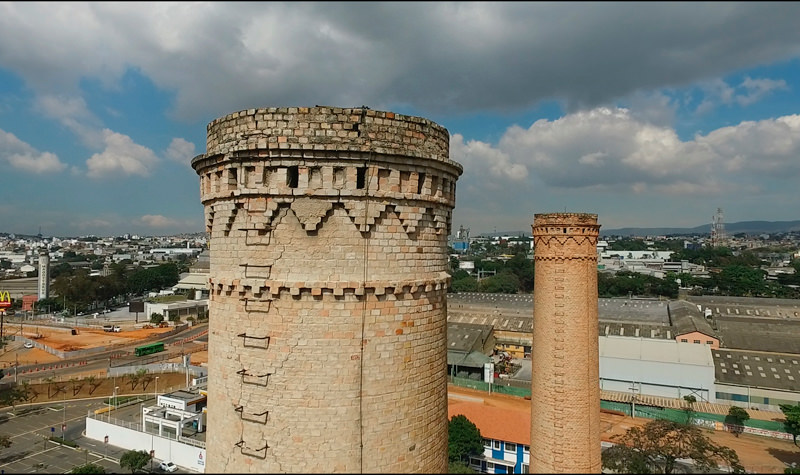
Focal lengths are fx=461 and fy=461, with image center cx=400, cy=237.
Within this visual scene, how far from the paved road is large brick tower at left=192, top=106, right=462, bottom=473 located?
97.5ft

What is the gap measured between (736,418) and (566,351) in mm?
25646

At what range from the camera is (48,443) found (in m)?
34.7

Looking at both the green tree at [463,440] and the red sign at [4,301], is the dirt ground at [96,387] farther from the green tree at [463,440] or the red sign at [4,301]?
the green tree at [463,440]

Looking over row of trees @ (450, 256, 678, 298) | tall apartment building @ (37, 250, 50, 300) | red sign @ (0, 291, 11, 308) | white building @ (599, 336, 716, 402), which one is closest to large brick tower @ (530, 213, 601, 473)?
white building @ (599, 336, 716, 402)

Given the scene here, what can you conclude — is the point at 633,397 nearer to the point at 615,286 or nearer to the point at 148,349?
the point at 148,349

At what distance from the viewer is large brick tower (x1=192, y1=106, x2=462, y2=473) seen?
23.0 ft

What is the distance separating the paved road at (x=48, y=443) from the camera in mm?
31062

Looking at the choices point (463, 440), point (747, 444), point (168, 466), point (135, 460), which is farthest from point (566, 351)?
point (168, 466)

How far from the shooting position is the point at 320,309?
7.05 m

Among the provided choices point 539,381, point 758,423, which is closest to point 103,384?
point 539,381

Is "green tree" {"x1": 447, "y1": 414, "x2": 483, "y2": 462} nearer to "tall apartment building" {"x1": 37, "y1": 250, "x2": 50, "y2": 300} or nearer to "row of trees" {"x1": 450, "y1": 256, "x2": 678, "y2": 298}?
"row of trees" {"x1": 450, "y1": 256, "x2": 678, "y2": 298}

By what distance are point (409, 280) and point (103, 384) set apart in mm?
52835

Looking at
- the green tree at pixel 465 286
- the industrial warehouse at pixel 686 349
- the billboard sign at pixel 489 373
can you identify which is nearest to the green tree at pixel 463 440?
the billboard sign at pixel 489 373

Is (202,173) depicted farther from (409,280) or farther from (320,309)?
(409,280)
